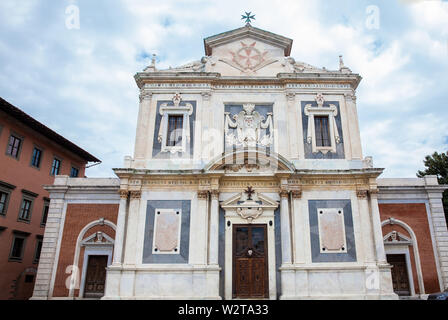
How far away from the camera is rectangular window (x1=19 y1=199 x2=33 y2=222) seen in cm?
2327

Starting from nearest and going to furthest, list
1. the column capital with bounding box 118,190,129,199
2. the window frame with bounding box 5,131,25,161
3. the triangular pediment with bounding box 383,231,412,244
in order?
the column capital with bounding box 118,190,129,199, the triangular pediment with bounding box 383,231,412,244, the window frame with bounding box 5,131,25,161

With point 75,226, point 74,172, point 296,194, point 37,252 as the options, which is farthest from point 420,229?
point 74,172

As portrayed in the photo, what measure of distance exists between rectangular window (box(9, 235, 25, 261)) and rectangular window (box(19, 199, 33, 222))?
1.32 metres

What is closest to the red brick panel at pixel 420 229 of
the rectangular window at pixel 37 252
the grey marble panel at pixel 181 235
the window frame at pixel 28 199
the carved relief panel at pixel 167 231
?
the grey marble panel at pixel 181 235

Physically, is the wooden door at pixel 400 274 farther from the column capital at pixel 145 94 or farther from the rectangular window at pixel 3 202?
the rectangular window at pixel 3 202

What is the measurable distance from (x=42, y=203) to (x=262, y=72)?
1842cm

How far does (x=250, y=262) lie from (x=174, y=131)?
317 inches

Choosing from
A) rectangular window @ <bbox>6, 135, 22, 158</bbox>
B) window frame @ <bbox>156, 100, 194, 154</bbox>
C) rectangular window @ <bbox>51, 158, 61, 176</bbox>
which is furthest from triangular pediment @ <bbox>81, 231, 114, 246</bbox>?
rectangular window @ <bbox>51, 158, 61, 176</bbox>

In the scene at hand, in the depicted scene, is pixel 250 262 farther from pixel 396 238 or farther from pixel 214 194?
pixel 396 238

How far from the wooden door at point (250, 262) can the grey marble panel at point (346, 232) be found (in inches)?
93.7

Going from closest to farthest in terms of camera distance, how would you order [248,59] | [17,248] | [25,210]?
[248,59] < [17,248] < [25,210]

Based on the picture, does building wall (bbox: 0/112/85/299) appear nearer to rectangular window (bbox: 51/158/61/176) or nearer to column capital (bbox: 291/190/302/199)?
rectangular window (bbox: 51/158/61/176)

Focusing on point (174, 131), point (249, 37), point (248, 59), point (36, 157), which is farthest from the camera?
point (36, 157)

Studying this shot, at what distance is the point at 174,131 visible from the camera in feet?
62.3
